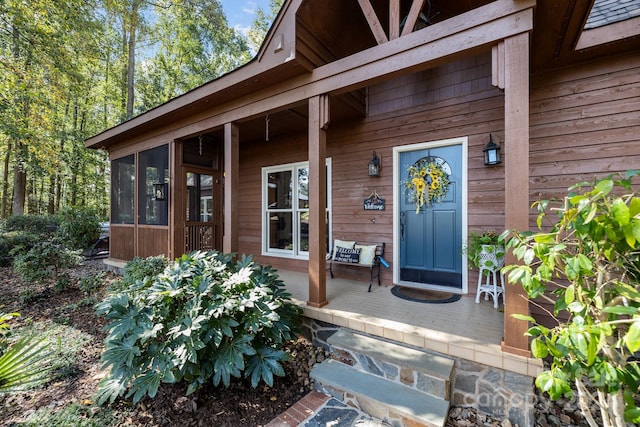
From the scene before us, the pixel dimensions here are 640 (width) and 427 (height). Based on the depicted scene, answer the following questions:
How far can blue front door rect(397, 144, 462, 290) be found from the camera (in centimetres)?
365

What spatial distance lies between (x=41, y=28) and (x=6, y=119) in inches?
104

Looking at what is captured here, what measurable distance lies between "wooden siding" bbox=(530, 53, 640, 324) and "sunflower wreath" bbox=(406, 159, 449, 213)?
3.17 feet

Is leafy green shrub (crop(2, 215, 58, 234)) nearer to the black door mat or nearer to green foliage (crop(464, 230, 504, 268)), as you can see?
the black door mat

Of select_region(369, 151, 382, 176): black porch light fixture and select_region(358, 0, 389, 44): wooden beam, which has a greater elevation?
select_region(358, 0, 389, 44): wooden beam

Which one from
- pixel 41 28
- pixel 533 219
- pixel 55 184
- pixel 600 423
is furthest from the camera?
pixel 55 184

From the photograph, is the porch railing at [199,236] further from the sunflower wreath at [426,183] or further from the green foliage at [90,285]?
the sunflower wreath at [426,183]

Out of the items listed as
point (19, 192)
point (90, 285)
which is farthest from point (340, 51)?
point (19, 192)

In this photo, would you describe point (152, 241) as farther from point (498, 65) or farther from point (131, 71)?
point (131, 71)

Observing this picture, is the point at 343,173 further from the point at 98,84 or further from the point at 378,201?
the point at 98,84

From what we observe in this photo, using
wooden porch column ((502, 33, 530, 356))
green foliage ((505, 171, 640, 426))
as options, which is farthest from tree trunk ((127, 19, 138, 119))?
green foliage ((505, 171, 640, 426))

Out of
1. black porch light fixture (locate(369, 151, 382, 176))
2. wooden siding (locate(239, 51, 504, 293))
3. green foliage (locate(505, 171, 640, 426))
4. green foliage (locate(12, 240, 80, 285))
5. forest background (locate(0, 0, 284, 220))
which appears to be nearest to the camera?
green foliage (locate(505, 171, 640, 426))

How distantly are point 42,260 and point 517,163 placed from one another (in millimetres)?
6582

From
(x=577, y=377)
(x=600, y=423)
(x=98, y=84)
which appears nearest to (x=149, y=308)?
(x=577, y=377)

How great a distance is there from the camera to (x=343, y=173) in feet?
15.0
